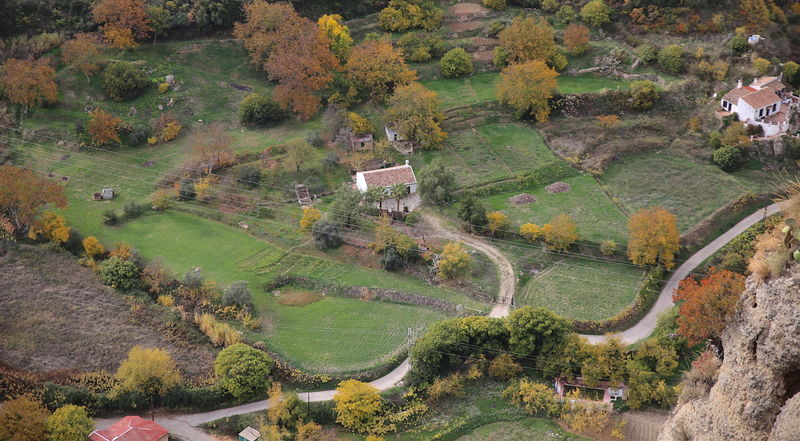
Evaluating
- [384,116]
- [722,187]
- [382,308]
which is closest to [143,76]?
[384,116]

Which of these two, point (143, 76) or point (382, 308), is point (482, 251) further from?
point (143, 76)

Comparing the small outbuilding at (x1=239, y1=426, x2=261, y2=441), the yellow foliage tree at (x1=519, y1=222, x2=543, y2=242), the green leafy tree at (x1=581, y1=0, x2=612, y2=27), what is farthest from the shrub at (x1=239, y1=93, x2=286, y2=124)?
the small outbuilding at (x1=239, y1=426, x2=261, y2=441)

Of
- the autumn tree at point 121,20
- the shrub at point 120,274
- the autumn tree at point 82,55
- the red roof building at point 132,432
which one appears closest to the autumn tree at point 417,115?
the autumn tree at point 121,20

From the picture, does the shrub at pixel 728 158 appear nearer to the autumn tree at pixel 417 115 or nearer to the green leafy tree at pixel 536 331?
the autumn tree at pixel 417 115

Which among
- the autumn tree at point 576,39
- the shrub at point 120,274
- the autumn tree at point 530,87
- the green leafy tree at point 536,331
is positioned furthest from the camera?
the autumn tree at point 576,39

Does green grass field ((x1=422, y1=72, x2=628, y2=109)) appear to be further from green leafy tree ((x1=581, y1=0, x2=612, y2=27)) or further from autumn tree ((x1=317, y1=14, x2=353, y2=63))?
autumn tree ((x1=317, y1=14, x2=353, y2=63))
